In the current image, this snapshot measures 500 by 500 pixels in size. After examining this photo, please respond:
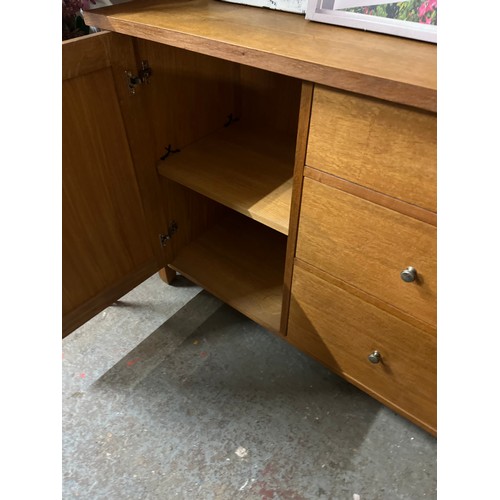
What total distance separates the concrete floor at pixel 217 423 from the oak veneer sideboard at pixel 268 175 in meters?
0.15

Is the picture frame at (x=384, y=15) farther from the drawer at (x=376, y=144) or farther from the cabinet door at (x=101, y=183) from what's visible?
the cabinet door at (x=101, y=183)

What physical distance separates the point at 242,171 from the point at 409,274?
512mm

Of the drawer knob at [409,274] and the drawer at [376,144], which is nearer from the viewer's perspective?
the drawer at [376,144]

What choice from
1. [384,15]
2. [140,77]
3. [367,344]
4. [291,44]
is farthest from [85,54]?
[367,344]

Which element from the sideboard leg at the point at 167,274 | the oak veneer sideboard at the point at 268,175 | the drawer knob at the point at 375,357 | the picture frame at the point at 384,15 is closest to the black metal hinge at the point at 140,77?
the oak veneer sideboard at the point at 268,175

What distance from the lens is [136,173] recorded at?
3.22ft

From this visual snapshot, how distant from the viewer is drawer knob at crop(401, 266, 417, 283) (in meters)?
0.65

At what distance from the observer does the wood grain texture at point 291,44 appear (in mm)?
512

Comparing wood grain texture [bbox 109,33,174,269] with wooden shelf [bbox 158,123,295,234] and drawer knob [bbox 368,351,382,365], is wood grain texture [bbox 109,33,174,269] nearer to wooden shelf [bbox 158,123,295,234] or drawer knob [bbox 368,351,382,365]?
wooden shelf [bbox 158,123,295,234]

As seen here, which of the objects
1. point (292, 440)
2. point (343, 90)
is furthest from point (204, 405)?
point (343, 90)

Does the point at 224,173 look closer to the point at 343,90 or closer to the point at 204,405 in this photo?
the point at 343,90

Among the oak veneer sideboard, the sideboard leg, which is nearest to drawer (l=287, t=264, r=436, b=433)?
the oak veneer sideboard

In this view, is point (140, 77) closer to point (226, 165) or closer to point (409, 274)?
point (226, 165)
